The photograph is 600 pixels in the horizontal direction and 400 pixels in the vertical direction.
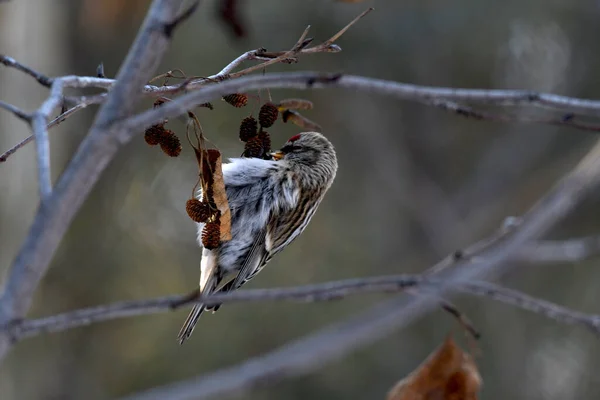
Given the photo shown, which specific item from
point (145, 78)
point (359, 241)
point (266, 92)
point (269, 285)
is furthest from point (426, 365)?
point (359, 241)

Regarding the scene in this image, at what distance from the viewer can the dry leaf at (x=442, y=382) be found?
2213 mm

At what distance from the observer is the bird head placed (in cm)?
334

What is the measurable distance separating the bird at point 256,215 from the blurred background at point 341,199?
16.0 ft

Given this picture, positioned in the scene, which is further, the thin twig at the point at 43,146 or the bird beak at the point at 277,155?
the bird beak at the point at 277,155

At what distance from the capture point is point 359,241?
9.78 m

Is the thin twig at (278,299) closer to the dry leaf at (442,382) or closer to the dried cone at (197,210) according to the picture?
the dry leaf at (442,382)

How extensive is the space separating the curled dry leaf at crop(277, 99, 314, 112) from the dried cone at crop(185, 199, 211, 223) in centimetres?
38

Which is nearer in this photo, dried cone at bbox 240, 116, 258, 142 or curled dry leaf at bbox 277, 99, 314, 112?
curled dry leaf at bbox 277, 99, 314, 112

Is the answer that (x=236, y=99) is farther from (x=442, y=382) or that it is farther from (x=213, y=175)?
(x=442, y=382)

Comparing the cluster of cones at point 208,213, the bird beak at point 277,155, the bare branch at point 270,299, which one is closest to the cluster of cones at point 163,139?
the cluster of cones at point 208,213

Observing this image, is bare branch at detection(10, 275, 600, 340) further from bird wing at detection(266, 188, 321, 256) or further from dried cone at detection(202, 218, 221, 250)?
bird wing at detection(266, 188, 321, 256)

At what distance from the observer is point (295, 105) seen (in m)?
2.34

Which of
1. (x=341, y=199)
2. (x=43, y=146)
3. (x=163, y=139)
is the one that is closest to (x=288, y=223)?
(x=163, y=139)

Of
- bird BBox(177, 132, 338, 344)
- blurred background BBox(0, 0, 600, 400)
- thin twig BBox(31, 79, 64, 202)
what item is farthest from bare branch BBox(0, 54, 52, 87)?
blurred background BBox(0, 0, 600, 400)
